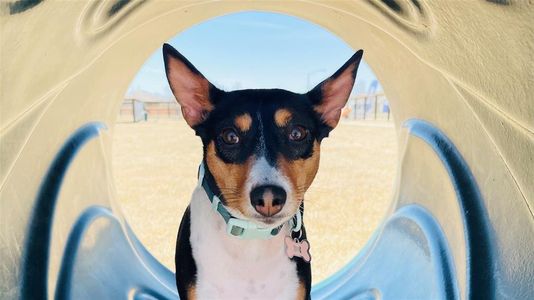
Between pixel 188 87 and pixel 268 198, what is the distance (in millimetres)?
821

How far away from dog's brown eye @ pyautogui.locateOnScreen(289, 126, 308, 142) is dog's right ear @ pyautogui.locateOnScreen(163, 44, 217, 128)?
0.47 meters

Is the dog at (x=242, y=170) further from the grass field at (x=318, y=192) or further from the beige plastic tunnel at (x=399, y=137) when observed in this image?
the grass field at (x=318, y=192)

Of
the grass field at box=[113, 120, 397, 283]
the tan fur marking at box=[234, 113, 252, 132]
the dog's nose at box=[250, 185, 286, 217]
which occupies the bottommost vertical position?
the grass field at box=[113, 120, 397, 283]

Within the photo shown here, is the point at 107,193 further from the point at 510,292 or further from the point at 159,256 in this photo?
the point at 510,292

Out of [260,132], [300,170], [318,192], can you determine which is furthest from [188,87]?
[318,192]

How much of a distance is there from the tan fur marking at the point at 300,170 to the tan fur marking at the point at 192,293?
0.74 metres

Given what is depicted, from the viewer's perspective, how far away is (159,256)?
4.51 m

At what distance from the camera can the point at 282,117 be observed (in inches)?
100.0

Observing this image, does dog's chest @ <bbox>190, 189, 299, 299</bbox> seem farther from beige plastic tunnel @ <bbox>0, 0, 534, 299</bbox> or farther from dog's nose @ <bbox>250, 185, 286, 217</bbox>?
beige plastic tunnel @ <bbox>0, 0, 534, 299</bbox>

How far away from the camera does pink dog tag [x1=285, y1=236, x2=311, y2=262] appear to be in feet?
8.52

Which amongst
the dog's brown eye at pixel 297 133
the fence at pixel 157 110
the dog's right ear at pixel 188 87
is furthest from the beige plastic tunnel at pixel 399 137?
the fence at pixel 157 110

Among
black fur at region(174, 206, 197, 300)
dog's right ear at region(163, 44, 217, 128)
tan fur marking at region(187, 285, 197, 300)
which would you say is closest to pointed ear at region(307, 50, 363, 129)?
dog's right ear at region(163, 44, 217, 128)

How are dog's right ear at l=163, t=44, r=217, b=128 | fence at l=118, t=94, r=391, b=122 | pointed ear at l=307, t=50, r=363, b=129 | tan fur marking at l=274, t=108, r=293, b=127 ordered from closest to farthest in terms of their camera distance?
1. dog's right ear at l=163, t=44, r=217, b=128
2. tan fur marking at l=274, t=108, r=293, b=127
3. pointed ear at l=307, t=50, r=363, b=129
4. fence at l=118, t=94, r=391, b=122

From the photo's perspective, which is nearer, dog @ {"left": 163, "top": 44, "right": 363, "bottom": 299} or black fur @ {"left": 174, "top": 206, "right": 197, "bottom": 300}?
dog @ {"left": 163, "top": 44, "right": 363, "bottom": 299}
